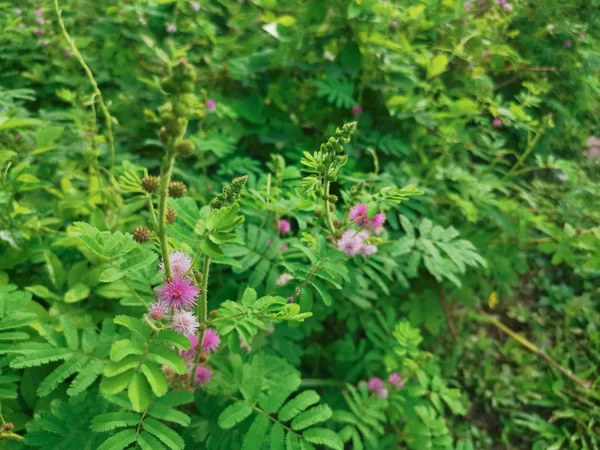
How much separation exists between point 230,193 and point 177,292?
10.8 inches

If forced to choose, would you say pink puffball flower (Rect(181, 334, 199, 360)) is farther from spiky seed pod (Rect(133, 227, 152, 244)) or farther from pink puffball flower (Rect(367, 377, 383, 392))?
pink puffball flower (Rect(367, 377, 383, 392))

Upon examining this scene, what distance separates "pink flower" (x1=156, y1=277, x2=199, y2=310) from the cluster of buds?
20 cm

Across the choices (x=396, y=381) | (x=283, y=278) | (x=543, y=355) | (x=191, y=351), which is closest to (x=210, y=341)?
(x=191, y=351)

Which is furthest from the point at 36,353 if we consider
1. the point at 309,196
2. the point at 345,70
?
the point at 345,70

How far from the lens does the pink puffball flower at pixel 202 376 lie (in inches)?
55.7

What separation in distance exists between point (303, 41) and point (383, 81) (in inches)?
19.2

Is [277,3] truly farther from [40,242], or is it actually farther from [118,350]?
[118,350]

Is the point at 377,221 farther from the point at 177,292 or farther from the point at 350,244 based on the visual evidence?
the point at 177,292

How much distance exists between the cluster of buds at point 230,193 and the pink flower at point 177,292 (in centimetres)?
20

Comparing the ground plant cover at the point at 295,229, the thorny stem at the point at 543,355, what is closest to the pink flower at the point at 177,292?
the ground plant cover at the point at 295,229

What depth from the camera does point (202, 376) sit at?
4.64 ft

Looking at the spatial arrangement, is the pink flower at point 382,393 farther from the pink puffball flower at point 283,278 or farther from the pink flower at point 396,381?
the pink puffball flower at point 283,278

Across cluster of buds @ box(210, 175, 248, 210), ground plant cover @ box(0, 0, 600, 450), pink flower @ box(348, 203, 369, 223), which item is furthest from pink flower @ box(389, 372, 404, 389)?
cluster of buds @ box(210, 175, 248, 210)

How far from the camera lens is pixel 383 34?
2369 millimetres
